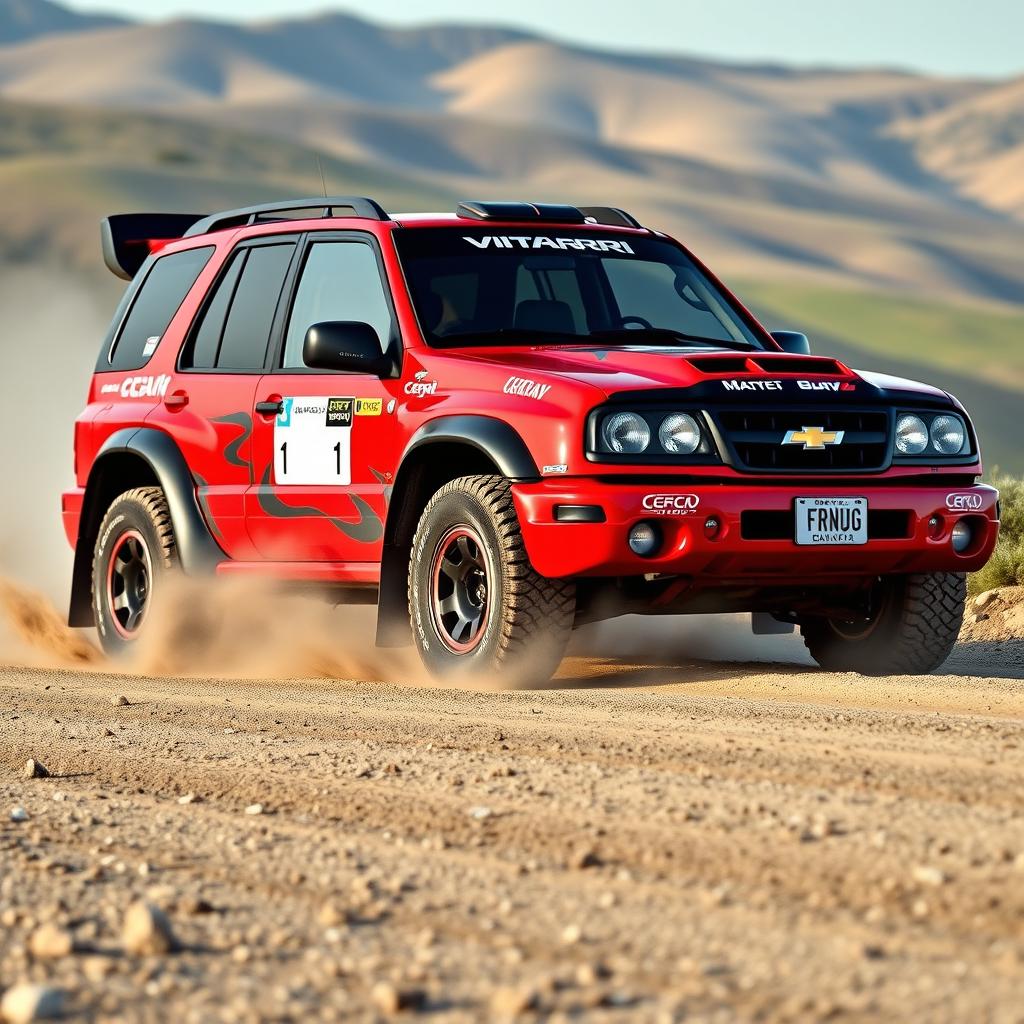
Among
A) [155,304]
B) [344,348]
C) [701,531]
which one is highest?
[155,304]

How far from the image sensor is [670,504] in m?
7.18

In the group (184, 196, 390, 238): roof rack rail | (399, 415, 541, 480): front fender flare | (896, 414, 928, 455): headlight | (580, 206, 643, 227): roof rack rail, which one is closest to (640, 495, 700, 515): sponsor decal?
(399, 415, 541, 480): front fender flare

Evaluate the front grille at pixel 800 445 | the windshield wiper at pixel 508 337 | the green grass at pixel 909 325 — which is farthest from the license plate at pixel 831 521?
the green grass at pixel 909 325

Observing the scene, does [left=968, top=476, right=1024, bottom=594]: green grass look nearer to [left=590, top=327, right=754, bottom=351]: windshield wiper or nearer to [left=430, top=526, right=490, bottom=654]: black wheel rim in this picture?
[left=590, top=327, right=754, bottom=351]: windshield wiper

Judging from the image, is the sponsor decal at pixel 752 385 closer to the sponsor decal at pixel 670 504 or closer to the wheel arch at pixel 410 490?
the sponsor decal at pixel 670 504

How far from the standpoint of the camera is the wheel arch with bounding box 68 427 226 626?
889 cm

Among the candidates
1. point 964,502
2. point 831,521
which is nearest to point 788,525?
point 831,521

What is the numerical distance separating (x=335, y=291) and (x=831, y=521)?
2.56m

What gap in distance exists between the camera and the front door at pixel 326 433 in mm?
8070

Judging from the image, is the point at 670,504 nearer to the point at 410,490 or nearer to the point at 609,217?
→ the point at 410,490

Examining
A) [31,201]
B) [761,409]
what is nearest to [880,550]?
[761,409]

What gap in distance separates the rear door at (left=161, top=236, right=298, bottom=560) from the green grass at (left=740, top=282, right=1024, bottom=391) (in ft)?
293

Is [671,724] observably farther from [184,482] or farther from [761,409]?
[184,482]

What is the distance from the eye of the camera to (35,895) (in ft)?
13.6
